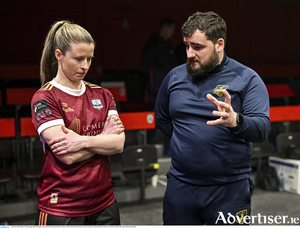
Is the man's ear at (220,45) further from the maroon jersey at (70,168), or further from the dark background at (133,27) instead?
the dark background at (133,27)

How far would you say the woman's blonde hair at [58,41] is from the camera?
4.38ft

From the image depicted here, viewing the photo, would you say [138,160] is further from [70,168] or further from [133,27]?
[133,27]

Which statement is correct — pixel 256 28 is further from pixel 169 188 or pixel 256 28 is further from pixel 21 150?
pixel 169 188

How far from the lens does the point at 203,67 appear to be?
4.89ft

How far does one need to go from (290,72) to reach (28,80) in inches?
192

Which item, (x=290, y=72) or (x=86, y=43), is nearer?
(x=86, y=43)

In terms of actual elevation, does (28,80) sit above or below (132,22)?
below

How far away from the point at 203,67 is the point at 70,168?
755mm

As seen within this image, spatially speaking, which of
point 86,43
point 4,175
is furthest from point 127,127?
point 86,43

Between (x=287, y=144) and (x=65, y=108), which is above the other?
(x=65, y=108)

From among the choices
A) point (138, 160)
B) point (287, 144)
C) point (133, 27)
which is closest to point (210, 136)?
point (138, 160)

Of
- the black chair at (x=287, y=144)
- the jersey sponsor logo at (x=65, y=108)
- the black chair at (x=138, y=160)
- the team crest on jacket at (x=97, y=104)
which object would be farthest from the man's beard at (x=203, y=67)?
the black chair at (x=287, y=144)

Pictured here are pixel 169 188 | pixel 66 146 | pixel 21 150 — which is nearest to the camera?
pixel 66 146

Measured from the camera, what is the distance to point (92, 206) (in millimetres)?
1341
